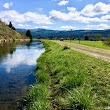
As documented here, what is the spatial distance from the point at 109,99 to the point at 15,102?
5.94 meters

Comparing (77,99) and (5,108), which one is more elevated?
(77,99)

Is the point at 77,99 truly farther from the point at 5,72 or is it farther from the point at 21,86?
the point at 5,72

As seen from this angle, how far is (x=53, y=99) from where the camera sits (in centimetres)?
1611

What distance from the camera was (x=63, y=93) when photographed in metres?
16.6

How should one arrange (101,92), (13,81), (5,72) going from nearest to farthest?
1. (101,92)
2. (13,81)
3. (5,72)

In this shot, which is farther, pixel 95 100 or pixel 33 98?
pixel 33 98

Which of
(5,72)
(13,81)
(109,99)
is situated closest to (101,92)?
(109,99)

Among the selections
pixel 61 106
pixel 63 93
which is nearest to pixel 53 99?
pixel 63 93

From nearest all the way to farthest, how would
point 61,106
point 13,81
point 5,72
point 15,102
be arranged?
point 61,106, point 15,102, point 13,81, point 5,72

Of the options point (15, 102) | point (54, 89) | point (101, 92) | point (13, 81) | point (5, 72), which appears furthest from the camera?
point (5, 72)

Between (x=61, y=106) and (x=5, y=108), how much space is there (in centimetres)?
344

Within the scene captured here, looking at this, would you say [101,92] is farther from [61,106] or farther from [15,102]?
[15,102]

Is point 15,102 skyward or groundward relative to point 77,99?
groundward

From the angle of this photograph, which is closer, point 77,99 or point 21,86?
point 77,99
